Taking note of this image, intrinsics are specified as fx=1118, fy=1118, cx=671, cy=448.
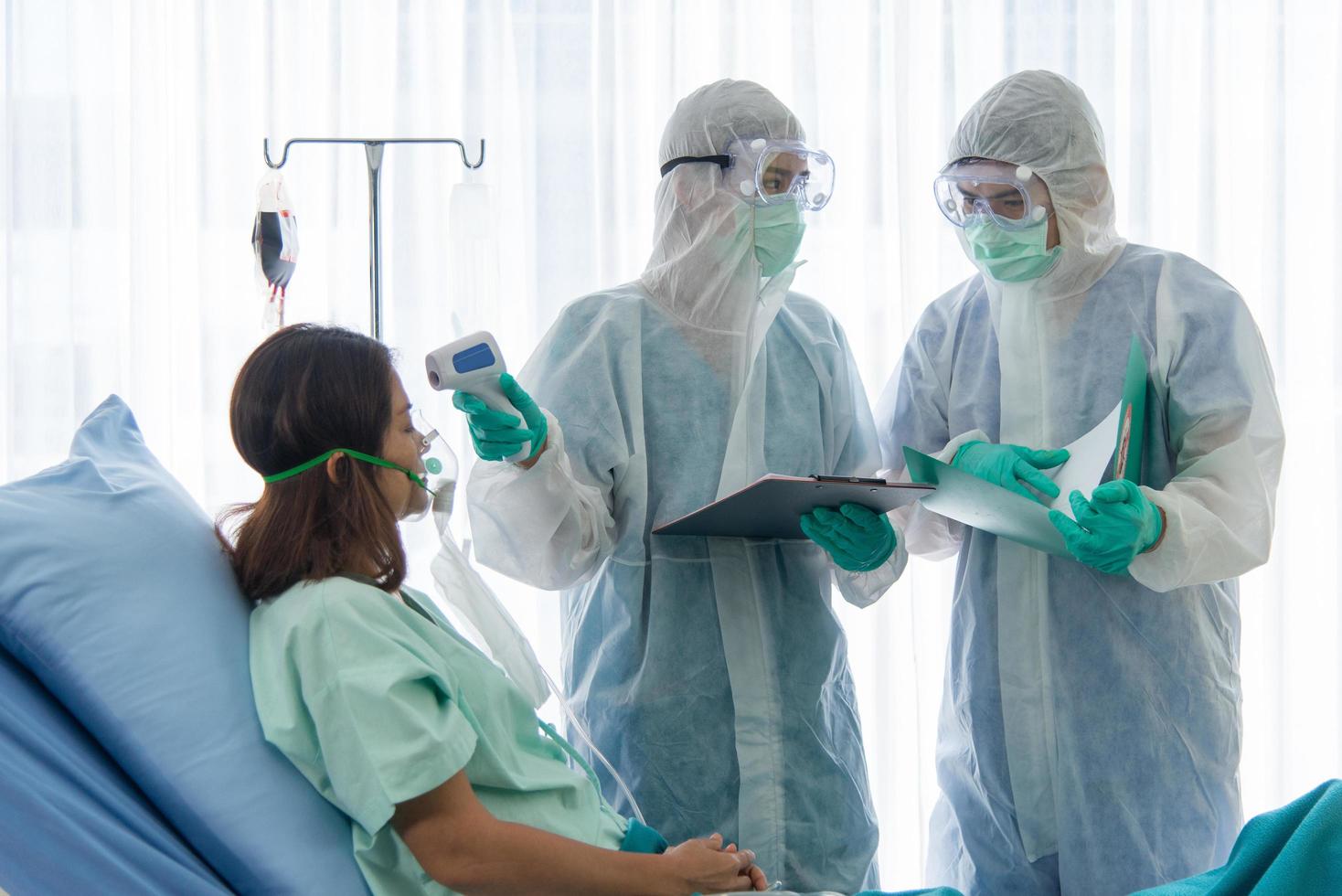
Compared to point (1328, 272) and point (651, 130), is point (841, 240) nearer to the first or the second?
point (651, 130)

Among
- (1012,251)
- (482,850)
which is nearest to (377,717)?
(482,850)

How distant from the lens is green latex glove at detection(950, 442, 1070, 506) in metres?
1.59

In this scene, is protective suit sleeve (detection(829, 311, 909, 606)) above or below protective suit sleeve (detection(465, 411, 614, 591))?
above

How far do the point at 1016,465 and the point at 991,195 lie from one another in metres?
0.43

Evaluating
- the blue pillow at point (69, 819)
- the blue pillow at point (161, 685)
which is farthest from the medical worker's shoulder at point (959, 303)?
the blue pillow at point (69, 819)

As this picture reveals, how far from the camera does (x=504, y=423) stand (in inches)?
56.4

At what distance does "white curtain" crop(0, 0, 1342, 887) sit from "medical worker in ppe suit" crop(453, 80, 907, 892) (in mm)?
810

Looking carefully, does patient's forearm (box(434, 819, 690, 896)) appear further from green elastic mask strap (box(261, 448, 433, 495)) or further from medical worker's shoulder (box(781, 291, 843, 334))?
medical worker's shoulder (box(781, 291, 843, 334))

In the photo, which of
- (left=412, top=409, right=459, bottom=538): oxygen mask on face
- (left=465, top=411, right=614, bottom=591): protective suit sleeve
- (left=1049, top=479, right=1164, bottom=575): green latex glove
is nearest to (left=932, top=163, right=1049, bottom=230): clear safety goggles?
(left=1049, top=479, right=1164, bottom=575): green latex glove

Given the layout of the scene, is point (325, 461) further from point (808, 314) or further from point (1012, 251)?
point (1012, 251)

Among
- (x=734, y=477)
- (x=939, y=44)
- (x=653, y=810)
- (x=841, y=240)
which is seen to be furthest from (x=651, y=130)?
(x=653, y=810)

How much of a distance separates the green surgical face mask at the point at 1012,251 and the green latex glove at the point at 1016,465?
276 mm

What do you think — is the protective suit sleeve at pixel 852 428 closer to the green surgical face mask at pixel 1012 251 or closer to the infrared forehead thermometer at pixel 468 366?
the green surgical face mask at pixel 1012 251

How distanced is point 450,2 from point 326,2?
10.8 inches
